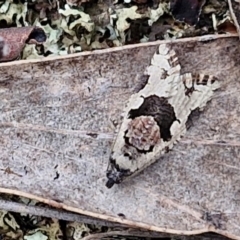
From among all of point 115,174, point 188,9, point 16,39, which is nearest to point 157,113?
point 115,174

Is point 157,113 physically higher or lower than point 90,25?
lower

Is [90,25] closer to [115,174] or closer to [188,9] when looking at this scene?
[188,9]

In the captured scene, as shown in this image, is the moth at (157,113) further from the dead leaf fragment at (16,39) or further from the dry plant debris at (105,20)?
the dead leaf fragment at (16,39)

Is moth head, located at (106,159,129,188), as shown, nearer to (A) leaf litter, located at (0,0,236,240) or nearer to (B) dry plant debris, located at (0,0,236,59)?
(A) leaf litter, located at (0,0,236,240)

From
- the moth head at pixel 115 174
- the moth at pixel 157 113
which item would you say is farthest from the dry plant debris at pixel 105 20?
the moth head at pixel 115 174

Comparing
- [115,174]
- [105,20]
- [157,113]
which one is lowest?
[115,174]

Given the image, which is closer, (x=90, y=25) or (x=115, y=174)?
(x=115, y=174)
